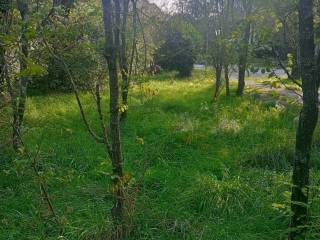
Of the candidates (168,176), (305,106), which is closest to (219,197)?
(168,176)

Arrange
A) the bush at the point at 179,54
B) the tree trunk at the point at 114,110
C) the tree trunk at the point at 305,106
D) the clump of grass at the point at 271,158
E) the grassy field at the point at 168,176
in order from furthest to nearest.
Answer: the bush at the point at 179,54
the clump of grass at the point at 271,158
the grassy field at the point at 168,176
the tree trunk at the point at 114,110
the tree trunk at the point at 305,106

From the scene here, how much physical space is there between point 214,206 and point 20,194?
7.45 feet

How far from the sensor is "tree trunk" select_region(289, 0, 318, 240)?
3.30 m

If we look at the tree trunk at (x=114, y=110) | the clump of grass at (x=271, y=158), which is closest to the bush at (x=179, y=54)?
the clump of grass at (x=271, y=158)

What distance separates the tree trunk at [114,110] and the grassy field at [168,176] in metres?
0.12

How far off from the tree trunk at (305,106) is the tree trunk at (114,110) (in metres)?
1.49

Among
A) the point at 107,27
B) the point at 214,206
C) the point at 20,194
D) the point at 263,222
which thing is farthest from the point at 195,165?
the point at 107,27

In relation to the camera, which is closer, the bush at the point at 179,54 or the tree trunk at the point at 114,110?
the tree trunk at the point at 114,110

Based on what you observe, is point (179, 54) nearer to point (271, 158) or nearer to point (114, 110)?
point (271, 158)

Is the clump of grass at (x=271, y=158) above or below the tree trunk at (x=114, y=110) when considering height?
below

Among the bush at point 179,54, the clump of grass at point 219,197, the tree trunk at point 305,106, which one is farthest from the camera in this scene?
the bush at point 179,54

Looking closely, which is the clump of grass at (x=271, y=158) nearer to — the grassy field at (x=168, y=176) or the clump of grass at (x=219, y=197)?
the grassy field at (x=168, y=176)

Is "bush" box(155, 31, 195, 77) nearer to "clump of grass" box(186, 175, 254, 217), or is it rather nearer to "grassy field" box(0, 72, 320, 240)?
"grassy field" box(0, 72, 320, 240)

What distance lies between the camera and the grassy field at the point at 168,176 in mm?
4164
